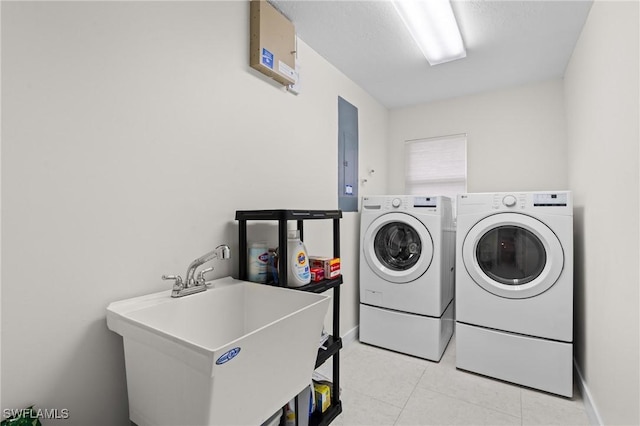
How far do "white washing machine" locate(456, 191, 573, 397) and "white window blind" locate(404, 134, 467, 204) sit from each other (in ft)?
3.30

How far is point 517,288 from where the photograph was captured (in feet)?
6.77

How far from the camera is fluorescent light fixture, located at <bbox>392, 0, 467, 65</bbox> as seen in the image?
5.66 ft

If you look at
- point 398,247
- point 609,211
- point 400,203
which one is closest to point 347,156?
point 400,203

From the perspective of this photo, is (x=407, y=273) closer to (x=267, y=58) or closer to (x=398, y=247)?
(x=398, y=247)

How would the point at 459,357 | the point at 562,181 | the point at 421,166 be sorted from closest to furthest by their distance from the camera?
the point at 459,357 → the point at 562,181 → the point at 421,166

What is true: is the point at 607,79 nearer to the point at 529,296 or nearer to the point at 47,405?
the point at 529,296

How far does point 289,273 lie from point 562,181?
8.78 feet

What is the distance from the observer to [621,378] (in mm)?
1306

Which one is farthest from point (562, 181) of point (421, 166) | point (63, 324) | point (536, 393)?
point (63, 324)

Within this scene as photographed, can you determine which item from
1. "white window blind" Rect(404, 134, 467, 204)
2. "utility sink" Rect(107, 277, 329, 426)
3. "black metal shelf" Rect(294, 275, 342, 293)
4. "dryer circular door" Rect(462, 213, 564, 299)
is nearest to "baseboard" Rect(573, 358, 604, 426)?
"dryer circular door" Rect(462, 213, 564, 299)

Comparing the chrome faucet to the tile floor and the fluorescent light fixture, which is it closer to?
the tile floor

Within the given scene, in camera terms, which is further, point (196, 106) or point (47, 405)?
point (196, 106)

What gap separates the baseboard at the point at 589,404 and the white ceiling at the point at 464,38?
2.24 metres

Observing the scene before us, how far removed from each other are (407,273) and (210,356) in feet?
6.45
